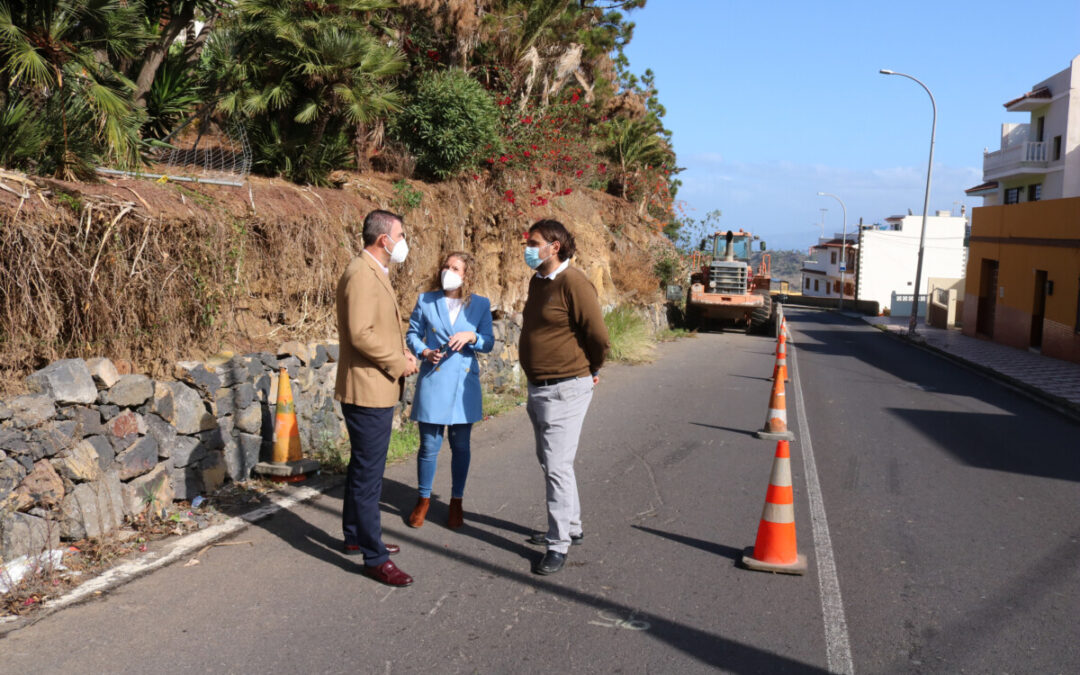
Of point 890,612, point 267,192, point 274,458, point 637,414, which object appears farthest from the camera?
point 637,414

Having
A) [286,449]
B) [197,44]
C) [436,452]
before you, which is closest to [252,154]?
[197,44]

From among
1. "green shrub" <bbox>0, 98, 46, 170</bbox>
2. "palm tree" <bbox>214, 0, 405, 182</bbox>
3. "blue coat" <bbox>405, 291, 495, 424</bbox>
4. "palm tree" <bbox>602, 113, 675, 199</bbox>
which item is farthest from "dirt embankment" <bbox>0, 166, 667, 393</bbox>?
"palm tree" <bbox>602, 113, 675, 199</bbox>

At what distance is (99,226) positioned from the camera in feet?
19.6

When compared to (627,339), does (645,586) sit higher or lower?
lower

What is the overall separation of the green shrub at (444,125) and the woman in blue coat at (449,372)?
7.31 meters

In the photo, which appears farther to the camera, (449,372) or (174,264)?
(174,264)

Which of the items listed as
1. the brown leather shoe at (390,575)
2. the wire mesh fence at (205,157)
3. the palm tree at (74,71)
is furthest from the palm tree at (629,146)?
the brown leather shoe at (390,575)

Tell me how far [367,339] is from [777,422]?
6.46 meters

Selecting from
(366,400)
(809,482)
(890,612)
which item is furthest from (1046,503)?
(366,400)

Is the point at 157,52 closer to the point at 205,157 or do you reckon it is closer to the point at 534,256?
the point at 205,157

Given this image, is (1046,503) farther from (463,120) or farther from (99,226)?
(463,120)

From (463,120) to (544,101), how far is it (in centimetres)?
699

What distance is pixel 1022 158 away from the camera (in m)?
39.6

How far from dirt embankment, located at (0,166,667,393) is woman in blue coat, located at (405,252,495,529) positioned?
6.90 ft
